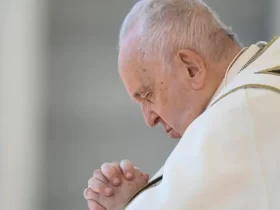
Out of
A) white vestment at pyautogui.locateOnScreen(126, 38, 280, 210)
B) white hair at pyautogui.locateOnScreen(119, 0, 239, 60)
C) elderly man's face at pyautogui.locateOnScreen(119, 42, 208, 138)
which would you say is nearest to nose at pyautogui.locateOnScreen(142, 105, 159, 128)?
elderly man's face at pyautogui.locateOnScreen(119, 42, 208, 138)

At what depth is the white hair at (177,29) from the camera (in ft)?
4.63

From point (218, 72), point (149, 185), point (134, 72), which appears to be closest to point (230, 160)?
point (149, 185)

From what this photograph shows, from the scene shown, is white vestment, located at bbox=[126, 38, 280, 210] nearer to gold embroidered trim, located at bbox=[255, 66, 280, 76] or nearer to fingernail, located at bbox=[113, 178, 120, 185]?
gold embroidered trim, located at bbox=[255, 66, 280, 76]

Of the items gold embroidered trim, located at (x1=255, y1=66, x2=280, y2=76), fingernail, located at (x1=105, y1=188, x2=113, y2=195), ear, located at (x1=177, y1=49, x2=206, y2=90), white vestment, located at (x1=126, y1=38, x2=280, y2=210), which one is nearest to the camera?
white vestment, located at (x1=126, y1=38, x2=280, y2=210)

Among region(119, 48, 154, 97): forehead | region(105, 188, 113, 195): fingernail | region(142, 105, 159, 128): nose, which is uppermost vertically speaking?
region(119, 48, 154, 97): forehead

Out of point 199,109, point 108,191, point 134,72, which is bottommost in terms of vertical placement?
point 108,191

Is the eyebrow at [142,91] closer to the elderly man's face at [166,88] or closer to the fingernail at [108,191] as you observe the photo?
Answer: the elderly man's face at [166,88]

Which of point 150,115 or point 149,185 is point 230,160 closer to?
point 149,185

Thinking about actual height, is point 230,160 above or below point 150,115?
below

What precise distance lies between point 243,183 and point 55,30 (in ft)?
7.94

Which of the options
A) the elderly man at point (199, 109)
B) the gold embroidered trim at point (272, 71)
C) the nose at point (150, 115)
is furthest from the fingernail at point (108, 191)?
the gold embroidered trim at point (272, 71)

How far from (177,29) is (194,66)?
0.09 metres

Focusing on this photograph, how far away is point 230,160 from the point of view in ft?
3.80

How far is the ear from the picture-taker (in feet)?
4.60
